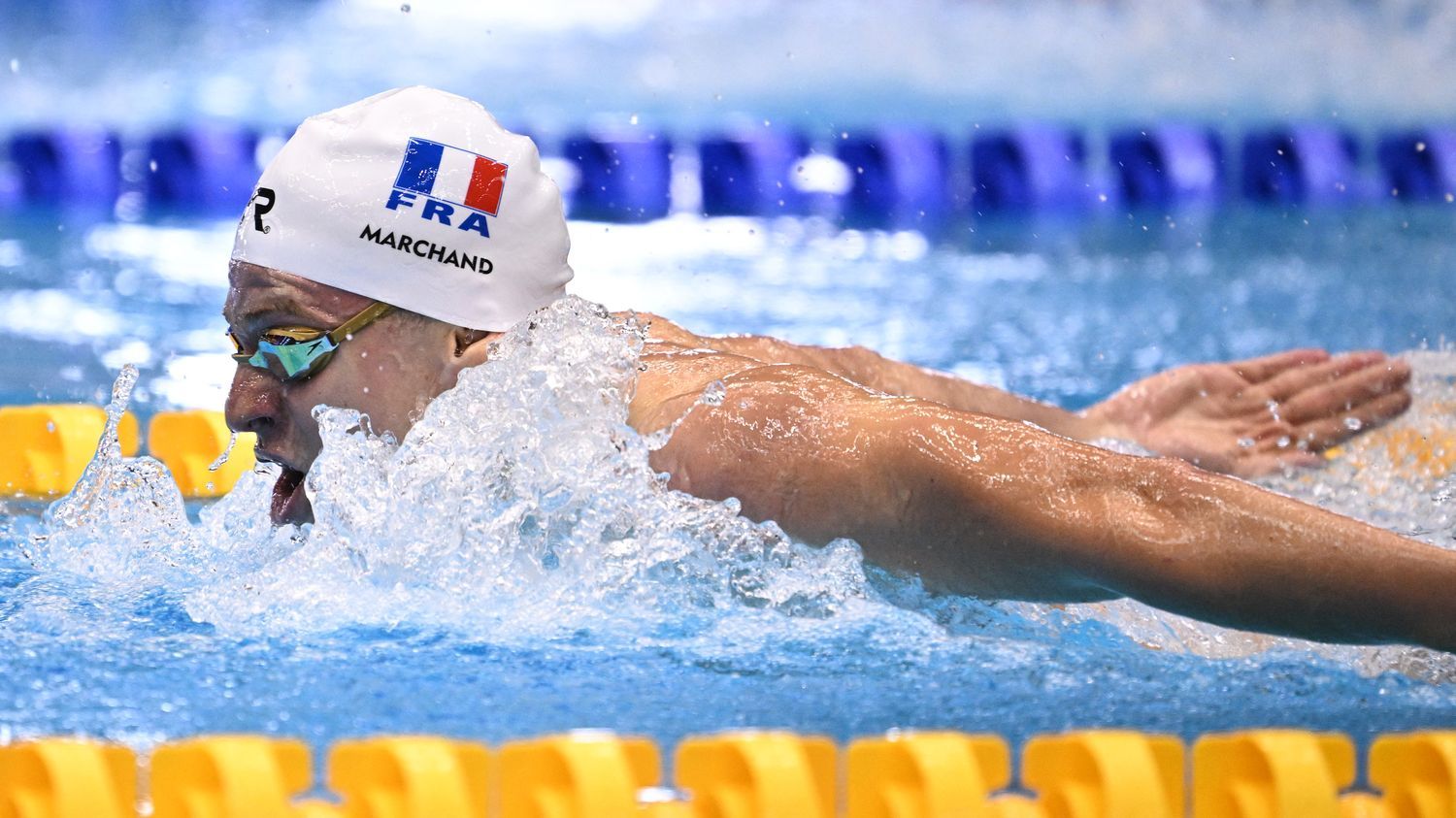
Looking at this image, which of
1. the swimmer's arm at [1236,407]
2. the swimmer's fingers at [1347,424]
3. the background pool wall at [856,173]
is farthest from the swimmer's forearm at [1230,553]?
the background pool wall at [856,173]

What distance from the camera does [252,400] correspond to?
209 cm

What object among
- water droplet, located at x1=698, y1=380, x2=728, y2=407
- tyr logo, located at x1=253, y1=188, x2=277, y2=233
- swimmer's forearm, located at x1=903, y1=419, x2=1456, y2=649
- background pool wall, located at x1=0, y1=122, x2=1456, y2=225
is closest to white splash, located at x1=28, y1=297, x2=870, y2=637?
water droplet, located at x1=698, y1=380, x2=728, y2=407

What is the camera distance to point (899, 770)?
62.6 inches

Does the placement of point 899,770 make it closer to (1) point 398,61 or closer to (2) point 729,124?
(2) point 729,124

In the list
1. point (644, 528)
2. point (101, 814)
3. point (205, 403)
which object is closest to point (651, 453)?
point (644, 528)

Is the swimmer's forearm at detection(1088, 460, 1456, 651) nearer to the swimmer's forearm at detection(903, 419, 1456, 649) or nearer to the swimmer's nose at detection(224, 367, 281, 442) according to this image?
the swimmer's forearm at detection(903, 419, 1456, 649)

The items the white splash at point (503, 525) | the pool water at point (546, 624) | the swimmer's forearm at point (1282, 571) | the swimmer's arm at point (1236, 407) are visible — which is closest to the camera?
the swimmer's forearm at point (1282, 571)

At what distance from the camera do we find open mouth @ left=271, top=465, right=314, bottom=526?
220 centimetres

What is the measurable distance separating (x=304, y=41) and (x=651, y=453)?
716 centimetres

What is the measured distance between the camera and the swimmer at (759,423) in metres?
1.67

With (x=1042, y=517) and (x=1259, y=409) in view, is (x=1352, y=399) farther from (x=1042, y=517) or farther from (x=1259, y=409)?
(x=1042, y=517)

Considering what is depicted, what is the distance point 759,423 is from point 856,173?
4.36 m

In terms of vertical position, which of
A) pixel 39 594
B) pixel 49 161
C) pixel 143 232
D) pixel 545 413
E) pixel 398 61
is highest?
pixel 398 61

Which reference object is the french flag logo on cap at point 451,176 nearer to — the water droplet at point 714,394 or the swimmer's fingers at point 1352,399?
the water droplet at point 714,394
